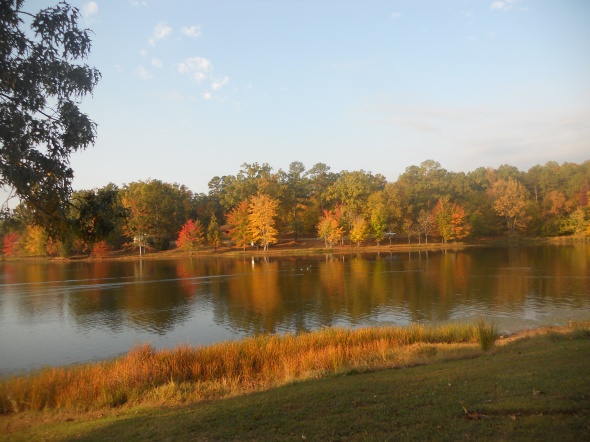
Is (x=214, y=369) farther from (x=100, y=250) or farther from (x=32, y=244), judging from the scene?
(x=32, y=244)

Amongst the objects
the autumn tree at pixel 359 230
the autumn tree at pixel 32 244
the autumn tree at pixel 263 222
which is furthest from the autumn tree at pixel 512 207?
the autumn tree at pixel 32 244

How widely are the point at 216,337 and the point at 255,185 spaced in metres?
74.2

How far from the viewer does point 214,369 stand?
14.5 metres

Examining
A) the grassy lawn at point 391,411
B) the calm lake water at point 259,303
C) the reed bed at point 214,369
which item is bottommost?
the calm lake water at point 259,303

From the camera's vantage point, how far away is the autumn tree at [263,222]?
265 feet

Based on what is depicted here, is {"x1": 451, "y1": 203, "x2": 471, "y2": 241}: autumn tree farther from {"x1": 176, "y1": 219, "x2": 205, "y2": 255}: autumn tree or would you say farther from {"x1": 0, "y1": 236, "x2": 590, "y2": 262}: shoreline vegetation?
{"x1": 176, "y1": 219, "x2": 205, "y2": 255}: autumn tree

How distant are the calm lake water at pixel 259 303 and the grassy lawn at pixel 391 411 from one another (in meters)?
10.9

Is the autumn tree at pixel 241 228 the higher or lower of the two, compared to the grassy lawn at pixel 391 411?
higher

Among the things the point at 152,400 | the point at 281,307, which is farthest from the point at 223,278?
the point at 152,400

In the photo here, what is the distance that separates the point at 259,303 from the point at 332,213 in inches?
2277

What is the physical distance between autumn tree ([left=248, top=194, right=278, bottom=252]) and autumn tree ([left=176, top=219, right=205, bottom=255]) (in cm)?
1000

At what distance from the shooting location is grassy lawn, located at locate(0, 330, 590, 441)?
6.66m

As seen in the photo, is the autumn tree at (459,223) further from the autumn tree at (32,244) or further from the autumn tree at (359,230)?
the autumn tree at (32,244)

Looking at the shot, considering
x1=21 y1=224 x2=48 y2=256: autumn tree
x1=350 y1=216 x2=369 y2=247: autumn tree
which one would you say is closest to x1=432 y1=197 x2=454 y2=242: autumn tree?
x1=350 y1=216 x2=369 y2=247: autumn tree
